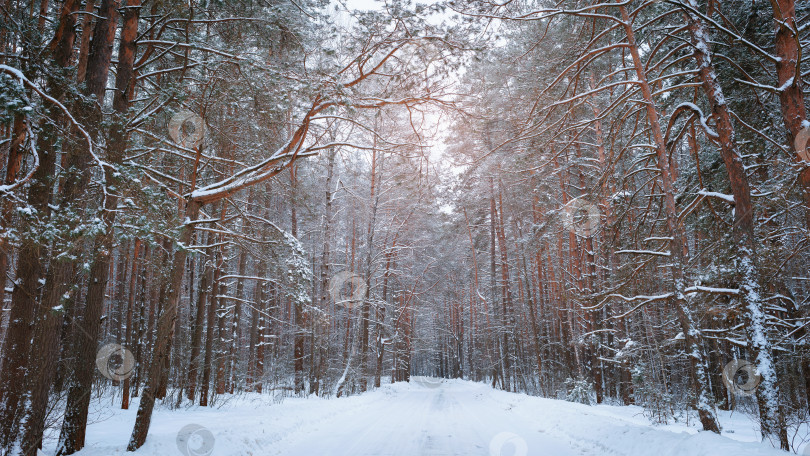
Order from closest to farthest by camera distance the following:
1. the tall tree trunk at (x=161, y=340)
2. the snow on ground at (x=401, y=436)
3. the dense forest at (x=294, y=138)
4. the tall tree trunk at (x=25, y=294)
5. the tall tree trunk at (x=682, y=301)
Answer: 1. the tall tree trunk at (x=25, y=294)
2. the dense forest at (x=294, y=138)
3. the snow on ground at (x=401, y=436)
4. the tall tree trunk at (x=161, y=340)
5. the tall tree trunk at (x=682, y=301)

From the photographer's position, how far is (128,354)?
1201cm

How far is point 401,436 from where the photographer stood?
26.2ft

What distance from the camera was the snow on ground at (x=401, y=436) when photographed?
214 inches

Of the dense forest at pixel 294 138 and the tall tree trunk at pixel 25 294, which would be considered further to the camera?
the dense forest at pixel 294 138

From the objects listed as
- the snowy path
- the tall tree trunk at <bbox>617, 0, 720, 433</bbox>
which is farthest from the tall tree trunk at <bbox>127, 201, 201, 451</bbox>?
the tall tree trunk at <bbox>617, 0, 720, 433</bbox>

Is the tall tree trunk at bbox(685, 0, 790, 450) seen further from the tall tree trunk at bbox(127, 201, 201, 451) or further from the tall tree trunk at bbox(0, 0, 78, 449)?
the tall tree trunk at bbox(0, 0, 78, 449)

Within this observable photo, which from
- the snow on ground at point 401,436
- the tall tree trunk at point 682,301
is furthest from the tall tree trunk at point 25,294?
the tall tree trunk at point 682,301

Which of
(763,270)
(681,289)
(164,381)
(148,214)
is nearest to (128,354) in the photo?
(164,381)

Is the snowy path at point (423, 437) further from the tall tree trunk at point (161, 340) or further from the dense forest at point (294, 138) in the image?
the dense forest at point (294, 138)

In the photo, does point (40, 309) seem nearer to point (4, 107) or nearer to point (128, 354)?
point (4, 107)

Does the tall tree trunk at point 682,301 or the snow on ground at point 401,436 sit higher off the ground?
the tall tree trunk at point 682,301

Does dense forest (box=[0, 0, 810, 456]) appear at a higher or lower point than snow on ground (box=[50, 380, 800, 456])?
higher

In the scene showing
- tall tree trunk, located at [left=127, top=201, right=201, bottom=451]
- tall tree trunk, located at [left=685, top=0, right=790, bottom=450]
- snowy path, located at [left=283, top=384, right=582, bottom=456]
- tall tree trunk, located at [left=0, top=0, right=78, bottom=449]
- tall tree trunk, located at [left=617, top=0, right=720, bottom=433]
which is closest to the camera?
tall tree trunk, located at [left=0, top=0, right=78, bottom=449]

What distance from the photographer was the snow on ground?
5434 millimetres
